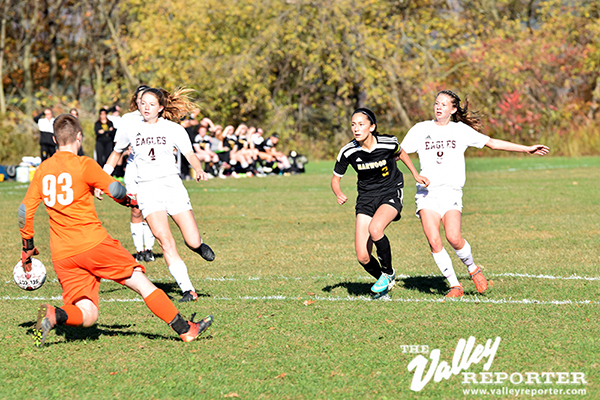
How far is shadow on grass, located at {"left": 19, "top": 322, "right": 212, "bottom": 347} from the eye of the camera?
→ 5.98 m

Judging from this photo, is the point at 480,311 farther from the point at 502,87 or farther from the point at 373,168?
the point at 502,87

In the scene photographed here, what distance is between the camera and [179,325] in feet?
18.6

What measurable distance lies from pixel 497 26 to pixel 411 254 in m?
37.0

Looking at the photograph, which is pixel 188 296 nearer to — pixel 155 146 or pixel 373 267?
pixel 155 146

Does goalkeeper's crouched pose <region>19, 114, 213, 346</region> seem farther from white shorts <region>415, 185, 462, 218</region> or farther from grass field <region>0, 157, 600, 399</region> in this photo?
white shorts <region>415, 185, 462, 218</region>

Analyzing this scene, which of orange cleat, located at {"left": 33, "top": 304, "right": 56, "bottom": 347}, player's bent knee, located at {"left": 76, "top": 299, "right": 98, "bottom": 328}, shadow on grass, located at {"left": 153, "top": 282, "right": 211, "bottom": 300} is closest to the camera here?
orange cleat, located at {"left": 33, "top": 304, "right": 56, "bottom": 347}

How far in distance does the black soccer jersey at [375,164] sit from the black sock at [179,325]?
7.87 feet

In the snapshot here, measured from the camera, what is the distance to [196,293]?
770 centimetres

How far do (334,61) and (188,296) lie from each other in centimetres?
3123

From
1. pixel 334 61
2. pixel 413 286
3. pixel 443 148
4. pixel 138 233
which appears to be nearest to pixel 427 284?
pixel 413 286

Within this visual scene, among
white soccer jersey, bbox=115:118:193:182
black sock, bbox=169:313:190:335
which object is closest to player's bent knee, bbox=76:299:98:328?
black sock, bbox=169:313:190:335

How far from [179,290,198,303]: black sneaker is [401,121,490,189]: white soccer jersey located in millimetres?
2435

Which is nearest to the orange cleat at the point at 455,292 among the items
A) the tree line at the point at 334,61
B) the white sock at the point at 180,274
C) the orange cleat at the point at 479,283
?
the orange cleat at the point at 479,283

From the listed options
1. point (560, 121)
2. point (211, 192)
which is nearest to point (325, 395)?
point (211, 192)
